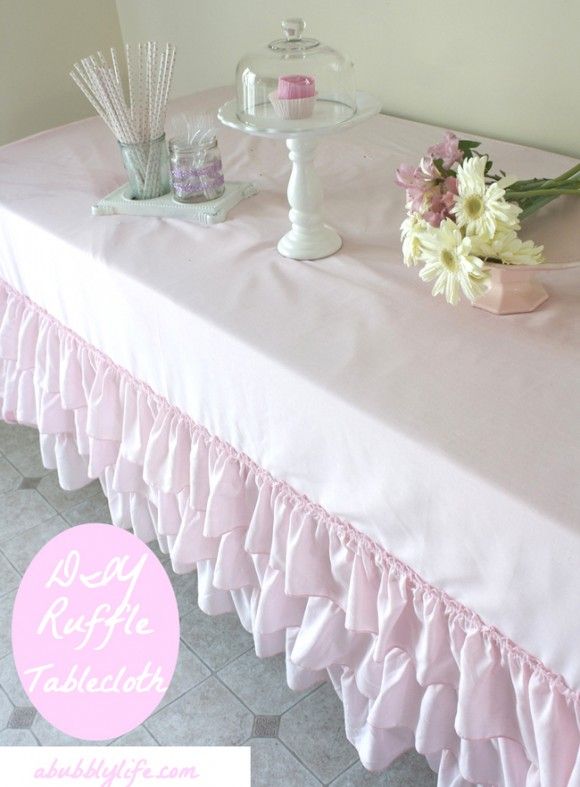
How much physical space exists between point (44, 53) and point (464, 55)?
1.19 meters

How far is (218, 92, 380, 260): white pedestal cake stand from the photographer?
1.00 meters

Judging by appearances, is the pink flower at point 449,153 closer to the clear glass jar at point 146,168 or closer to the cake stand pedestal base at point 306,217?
the cake stand pedestal base at point 306,217

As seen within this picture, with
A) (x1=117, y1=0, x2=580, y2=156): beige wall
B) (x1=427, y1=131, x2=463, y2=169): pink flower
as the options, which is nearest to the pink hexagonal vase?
(x1=427, y1=131, x2=463, y2=169): pink flower

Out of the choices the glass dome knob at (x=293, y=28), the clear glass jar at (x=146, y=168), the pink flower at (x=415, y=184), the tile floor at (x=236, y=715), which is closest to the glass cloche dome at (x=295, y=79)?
the glass dome knob at (x=293, y=28)

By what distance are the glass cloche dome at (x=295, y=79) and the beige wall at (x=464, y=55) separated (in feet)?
1.52

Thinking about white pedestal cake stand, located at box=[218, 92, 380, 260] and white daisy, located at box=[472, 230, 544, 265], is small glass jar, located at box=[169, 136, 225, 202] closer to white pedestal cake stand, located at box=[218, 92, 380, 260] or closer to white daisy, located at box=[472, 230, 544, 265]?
white pedestal cake stand, located at box=[218, 92, 380, 260]

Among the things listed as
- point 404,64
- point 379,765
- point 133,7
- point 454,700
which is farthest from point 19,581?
point 133,7

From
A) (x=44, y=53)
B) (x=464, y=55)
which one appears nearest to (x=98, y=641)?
(x=464, y=55)

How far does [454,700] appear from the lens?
89 cm

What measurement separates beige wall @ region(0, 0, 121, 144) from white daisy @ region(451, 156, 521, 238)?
161 cm

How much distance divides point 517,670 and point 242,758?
1.87 ft

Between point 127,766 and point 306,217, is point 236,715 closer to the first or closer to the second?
point 127,766

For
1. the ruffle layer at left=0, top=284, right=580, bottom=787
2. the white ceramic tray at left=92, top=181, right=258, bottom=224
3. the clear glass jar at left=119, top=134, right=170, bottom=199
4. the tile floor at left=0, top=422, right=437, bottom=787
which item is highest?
the clear glass jar at left=119, top=134, right=170, bottom=199

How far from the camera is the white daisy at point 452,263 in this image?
87cm
